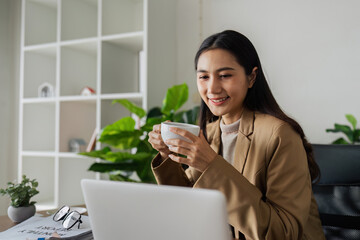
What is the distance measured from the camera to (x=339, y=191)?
43.5 inches

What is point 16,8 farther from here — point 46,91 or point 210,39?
point 210,39

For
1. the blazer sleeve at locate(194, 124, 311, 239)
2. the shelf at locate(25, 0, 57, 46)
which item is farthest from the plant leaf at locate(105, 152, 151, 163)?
the shelf at locate(25, 0, 57, 46)

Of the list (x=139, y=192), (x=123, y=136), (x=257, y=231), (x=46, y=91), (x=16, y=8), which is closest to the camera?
(x=139, y=192)

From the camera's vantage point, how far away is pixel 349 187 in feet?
3.58

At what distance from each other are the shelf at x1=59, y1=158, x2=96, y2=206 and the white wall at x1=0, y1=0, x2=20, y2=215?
0.75 meters

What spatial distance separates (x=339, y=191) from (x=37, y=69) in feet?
8.58

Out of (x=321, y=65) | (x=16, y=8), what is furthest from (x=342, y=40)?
(x=16, y=8)

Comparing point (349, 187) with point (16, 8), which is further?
point (16, 8)

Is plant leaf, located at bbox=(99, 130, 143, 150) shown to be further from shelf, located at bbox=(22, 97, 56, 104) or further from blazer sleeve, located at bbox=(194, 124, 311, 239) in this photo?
blazer sleeve, located at bbox=(194, 124, 311, 239)

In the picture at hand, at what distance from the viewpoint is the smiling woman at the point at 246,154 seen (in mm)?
812

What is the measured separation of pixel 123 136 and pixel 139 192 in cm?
144

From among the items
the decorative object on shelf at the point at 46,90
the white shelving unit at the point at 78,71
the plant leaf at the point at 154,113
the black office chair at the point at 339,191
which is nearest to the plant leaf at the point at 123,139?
the plant leaf at the point at 154,113

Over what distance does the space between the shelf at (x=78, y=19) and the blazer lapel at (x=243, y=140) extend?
203cm

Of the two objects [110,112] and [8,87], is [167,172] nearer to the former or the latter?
[110,112]
